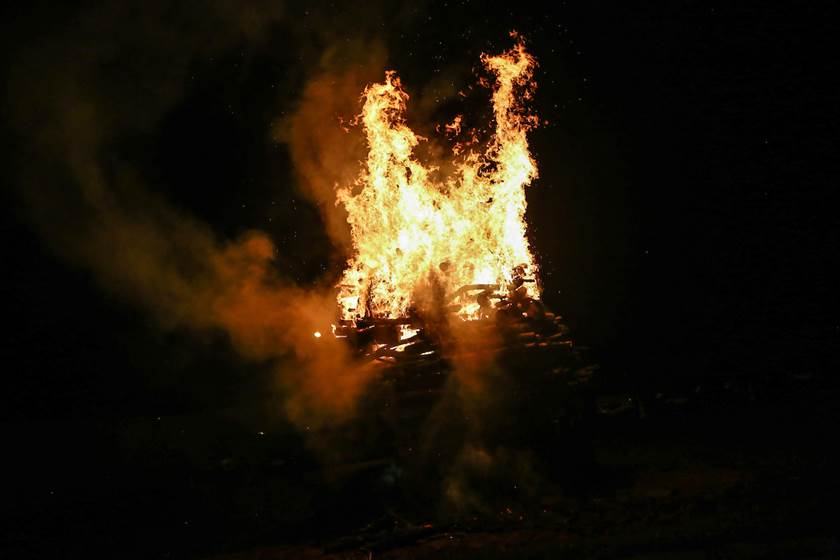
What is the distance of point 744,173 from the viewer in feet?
36.0

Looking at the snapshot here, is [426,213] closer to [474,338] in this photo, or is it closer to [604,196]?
[474,338]

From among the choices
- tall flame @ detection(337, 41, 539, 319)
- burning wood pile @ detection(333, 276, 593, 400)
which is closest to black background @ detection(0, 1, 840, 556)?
tall flame @ detection(337, 41, 539, 319)

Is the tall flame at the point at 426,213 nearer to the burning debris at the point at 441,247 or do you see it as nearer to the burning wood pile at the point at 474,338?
the burning debris at the point at 441,247

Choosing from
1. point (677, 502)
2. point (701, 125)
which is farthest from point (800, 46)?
point (677, 502)

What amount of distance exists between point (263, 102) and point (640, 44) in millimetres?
6776

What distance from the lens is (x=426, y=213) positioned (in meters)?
8.38

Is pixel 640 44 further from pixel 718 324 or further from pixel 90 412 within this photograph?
pixel 90 412

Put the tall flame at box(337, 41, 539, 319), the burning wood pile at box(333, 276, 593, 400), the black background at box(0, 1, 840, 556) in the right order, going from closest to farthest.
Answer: the burning wood pile at box(333, 276, 593, 400) < the tall flame at box(337, 41, 539, 319) < the black background at box(0, 1, 840, 556)

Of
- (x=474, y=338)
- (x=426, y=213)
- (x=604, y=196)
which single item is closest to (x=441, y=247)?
(x=426, y=213)

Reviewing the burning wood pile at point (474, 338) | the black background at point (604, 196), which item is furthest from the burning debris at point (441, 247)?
the black background at point (604, 196)

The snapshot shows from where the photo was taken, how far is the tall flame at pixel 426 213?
8.19 m

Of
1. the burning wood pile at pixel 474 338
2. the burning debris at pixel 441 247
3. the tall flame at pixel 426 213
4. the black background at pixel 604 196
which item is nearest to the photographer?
the burning wood pile at pixel 474 338

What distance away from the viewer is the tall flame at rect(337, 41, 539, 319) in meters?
8.19

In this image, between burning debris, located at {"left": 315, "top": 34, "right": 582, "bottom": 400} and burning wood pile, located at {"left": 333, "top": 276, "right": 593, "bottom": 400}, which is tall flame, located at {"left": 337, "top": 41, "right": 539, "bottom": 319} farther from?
burning wood pile, located at {"left": 333, "top": 276, "right": 593, "bottom": 400}
